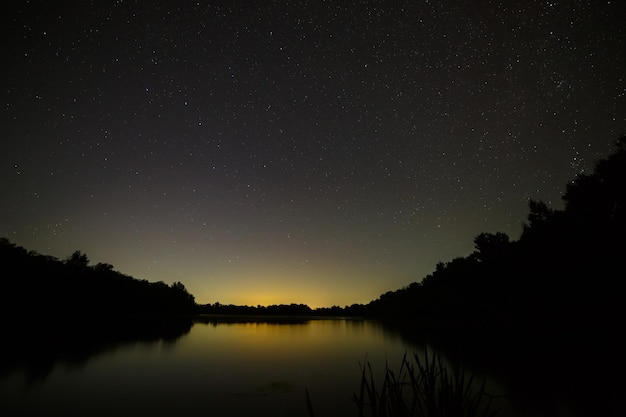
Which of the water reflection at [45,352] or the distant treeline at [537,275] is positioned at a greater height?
the distant treeline at [537,275]

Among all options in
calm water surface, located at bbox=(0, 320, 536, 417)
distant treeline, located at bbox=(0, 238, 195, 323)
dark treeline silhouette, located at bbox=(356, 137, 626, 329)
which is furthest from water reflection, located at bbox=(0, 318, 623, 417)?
distant treeline, located at bbox=(0, 238, 195, 323)

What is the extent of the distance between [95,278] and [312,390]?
72.3 meters

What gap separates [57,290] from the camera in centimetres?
5459

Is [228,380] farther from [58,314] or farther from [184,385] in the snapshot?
[58,314]

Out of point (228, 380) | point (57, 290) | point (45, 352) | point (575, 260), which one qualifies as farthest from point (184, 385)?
point (57, 290)

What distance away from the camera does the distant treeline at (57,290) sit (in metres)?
43.9

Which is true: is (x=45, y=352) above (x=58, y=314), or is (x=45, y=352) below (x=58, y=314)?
below

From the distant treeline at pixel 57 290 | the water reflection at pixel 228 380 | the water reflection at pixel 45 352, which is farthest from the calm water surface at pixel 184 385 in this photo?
the distant treeline at pixel 57 290

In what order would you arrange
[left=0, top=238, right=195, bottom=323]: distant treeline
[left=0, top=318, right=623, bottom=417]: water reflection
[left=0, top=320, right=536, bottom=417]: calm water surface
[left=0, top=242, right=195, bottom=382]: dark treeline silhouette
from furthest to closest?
[left=0, top=238, right=195, bottom=323]: distant treeline → [left=0, top=242, right=195, bottom=382]: dark treeline silhouette → [left=0, top=318, right=623, bottom=417]: water reflection → [left=0, top=320, right=536, bottom=417]: calm water surface

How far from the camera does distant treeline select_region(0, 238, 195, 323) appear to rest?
144 ft

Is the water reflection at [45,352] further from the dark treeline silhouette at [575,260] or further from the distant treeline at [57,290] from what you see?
the dark treeline silhouette at [575,260]

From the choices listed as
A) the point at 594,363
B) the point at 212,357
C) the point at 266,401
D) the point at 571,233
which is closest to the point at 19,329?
the point at 212,357

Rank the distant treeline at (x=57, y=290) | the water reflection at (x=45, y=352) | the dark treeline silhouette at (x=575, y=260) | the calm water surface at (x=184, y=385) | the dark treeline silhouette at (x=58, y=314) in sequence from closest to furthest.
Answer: the calm water surface at (x=184, y=385), the water reflection at (x=45, y=352), the dark treeline silhouette at (x=58, y=314), the dark treeline silhouette at (x=575, y=260), the distant treeline at (x=57, y=290)

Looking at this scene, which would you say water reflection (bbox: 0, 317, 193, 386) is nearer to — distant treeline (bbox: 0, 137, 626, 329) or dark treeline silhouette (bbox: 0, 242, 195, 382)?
dark treeline silhouette (bbox: 0, 242, 195, 382)
